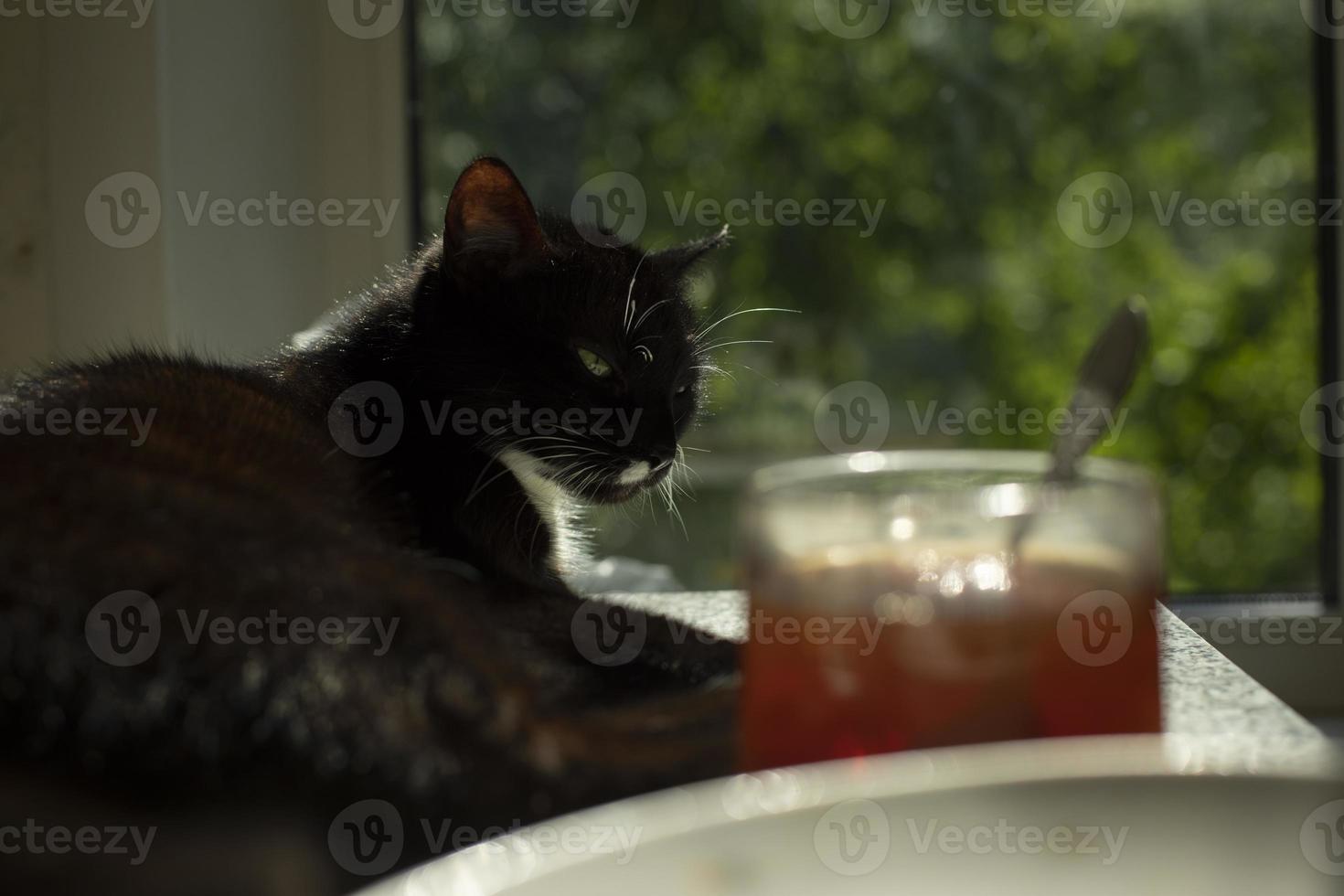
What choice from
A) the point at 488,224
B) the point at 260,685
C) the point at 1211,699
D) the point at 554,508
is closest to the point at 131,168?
the point at 488,224

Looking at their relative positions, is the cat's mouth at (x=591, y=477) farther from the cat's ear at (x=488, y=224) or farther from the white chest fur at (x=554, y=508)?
the cat's ear at (x=488, y=224)

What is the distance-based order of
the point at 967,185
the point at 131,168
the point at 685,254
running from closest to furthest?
the point at 685,254 < the point at 131,168 < the point at 967,185

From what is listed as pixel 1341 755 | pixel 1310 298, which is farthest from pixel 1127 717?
pixel 1310 298

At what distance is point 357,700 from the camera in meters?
0.39

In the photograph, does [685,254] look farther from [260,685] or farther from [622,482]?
[260,685]

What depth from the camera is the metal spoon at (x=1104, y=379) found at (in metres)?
0.42

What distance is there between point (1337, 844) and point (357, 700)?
276 millimetres

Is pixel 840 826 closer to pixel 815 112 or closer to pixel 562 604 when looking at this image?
pixel 562 604

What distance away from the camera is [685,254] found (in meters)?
1.13

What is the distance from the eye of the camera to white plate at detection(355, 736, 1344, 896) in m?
0.28

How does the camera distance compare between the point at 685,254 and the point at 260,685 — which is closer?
the point at 260,685

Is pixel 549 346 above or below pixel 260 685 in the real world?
above

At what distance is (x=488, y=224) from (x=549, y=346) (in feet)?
0.35

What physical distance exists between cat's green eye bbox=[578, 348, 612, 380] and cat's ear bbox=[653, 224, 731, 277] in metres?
0.14
